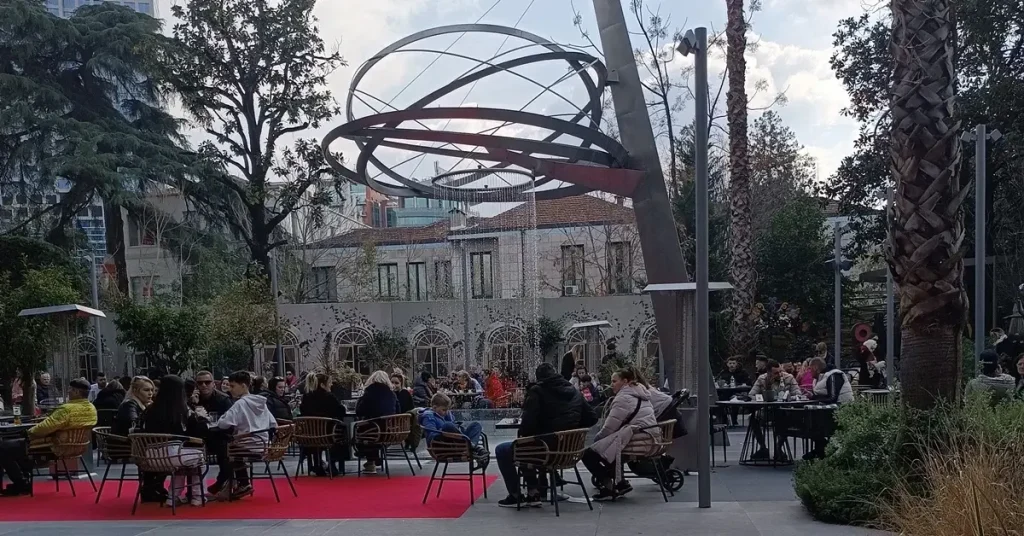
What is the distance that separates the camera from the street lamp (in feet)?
26.1

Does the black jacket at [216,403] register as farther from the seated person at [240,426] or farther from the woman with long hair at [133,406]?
the seated person at [240,426]

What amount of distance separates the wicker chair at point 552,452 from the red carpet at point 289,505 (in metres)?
0.83

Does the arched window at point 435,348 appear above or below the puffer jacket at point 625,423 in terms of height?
below

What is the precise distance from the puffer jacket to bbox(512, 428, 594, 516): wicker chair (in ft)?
1.20

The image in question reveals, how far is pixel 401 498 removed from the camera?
30.1 feet

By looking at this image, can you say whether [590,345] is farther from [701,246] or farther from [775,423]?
[701,246]

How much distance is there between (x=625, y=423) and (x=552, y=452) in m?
0.87

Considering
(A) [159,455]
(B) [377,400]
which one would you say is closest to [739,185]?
(B) [377,400]

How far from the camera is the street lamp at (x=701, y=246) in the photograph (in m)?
7.96

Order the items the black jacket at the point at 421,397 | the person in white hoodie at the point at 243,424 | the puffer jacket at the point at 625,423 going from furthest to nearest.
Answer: the black jacket at the point at 421,397 → the person in white hoodie at the point at 243,424 → the puffer jacket at the point at 625,423

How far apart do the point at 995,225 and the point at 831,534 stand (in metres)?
22.4

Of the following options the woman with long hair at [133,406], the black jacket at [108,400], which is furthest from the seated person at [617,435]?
the black jacket at [108,400]

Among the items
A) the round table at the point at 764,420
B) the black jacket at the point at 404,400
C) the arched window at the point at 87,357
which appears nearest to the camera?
the round table at the point at 764,420

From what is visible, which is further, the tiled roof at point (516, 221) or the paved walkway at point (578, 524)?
the tiled roof at point (516, 221)
